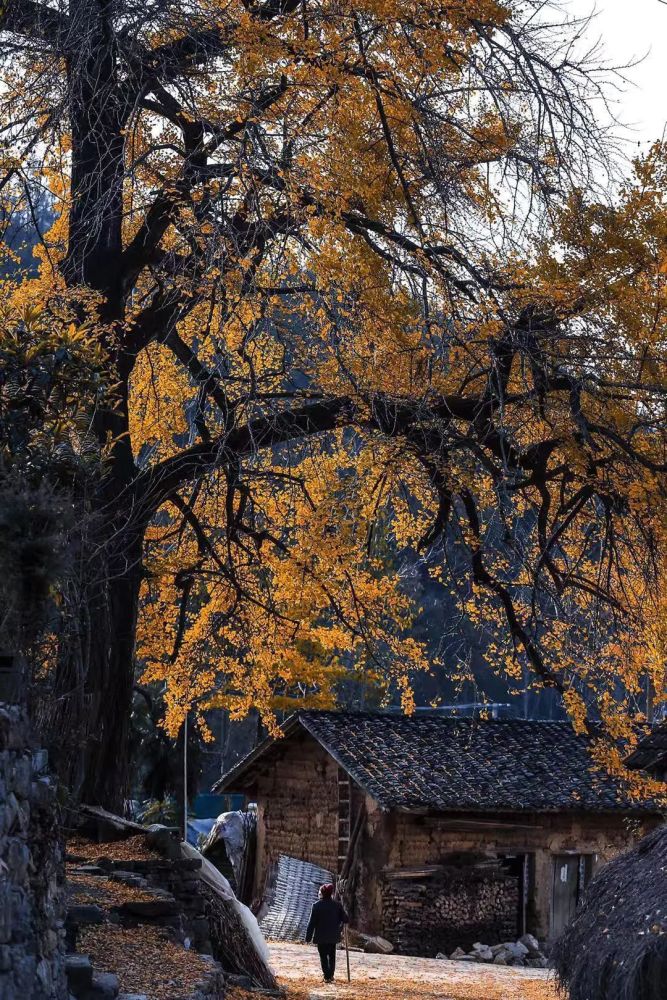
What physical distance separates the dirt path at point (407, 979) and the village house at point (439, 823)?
1586 mm

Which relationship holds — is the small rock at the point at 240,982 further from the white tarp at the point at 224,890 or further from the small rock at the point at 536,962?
the small rock at the point at 536,962

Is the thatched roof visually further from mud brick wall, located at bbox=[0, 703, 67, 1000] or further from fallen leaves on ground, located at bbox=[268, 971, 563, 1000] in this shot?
mud brick wall, located at bbox=[0, 703, 67, 1000]

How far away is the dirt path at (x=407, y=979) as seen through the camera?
15.6m

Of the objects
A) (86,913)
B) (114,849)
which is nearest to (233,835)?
(114,849)

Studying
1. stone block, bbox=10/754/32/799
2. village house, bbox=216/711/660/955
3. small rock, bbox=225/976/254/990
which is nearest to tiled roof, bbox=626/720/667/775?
small rock, bbox=225/976/254/990

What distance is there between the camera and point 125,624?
1322cm

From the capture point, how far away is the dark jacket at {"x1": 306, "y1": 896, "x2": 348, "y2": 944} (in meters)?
17.6

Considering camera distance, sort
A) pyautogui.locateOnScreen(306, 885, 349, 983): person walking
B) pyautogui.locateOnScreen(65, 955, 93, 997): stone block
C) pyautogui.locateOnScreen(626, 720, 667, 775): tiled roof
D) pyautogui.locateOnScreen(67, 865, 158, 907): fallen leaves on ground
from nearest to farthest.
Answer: pyautogui.locateOnScreen(65, 955, 93, 997): stone block → pyautogui.locateOnScreen(67, 865, 158, 907): fallen leaves on ground → pyautogui.locateOnScreen(626, 720, 667, 775): tiled roof → pyautogui.locateOnScreen(306, 885, 349, 983): person walking

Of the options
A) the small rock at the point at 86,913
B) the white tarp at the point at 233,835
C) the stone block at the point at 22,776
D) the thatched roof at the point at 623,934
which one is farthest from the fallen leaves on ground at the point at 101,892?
the white tarp at the point at 233,835

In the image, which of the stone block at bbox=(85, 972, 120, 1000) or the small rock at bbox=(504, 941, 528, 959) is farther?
the small rock at bbox=(504, 941, 528, 959)

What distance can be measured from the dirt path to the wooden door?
3.11 metres

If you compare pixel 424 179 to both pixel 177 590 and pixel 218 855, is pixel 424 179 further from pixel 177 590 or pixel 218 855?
pixel 218 855

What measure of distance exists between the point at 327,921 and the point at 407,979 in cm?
162

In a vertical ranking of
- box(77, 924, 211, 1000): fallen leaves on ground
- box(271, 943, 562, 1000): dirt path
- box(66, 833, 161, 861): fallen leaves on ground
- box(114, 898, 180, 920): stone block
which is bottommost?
box(271, 943, 562, 1000): dirt path
